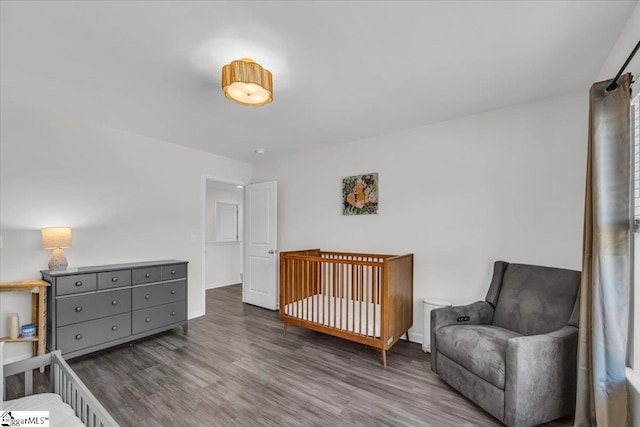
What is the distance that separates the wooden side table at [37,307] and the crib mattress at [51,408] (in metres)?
1.59

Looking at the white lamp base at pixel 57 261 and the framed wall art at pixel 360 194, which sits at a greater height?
the framed wall art at pixel 360 194

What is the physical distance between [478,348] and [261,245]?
10.7ft

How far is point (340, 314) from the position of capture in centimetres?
284

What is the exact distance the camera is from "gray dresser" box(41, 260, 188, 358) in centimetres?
251

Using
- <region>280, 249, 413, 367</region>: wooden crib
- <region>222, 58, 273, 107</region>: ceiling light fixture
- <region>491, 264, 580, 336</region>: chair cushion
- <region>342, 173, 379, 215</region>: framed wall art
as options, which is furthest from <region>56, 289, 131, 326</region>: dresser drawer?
<region>491, 264, 580, 336</region>: chair cushion

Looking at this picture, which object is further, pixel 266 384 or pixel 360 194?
pixel 360 194

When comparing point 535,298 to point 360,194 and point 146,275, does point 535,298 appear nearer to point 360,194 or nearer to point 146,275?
point 360,194

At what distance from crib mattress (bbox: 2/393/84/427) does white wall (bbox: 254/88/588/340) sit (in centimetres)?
290

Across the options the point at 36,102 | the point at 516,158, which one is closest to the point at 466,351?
the point at 516,158

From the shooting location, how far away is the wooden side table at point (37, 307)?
2.38m

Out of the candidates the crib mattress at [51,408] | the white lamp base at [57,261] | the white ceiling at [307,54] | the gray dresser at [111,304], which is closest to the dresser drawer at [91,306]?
the gray dresser at [111,304]

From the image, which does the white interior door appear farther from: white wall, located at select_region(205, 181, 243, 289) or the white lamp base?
the white lamp base

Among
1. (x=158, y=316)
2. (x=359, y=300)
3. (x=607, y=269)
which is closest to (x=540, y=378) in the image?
(x=607, y=269)

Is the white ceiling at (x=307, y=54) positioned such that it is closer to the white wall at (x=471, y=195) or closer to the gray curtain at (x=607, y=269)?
the white wall at (x=471, y=195)
